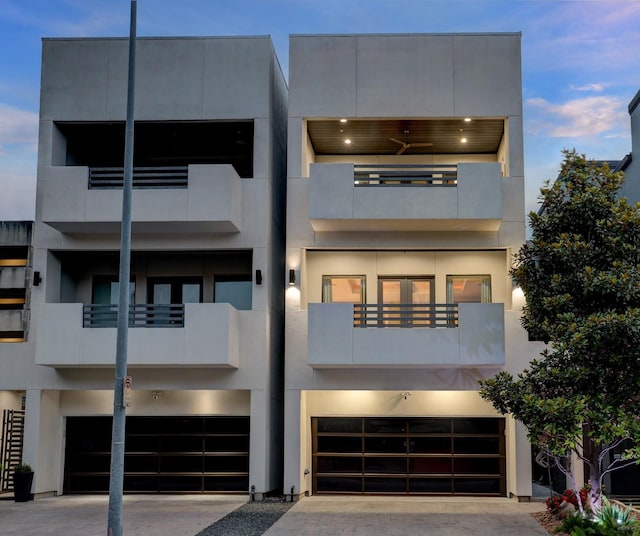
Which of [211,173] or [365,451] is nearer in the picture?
[211,173]

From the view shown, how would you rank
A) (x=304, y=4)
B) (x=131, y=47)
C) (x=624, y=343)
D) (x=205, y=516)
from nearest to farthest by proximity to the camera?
1. (x=131, y=47)
2. (x=624, y=343)
3. (x=205, y=516)
4. (x=304, y=4)

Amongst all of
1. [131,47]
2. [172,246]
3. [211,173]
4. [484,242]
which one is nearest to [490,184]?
[484,242]

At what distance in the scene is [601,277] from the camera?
14531mm

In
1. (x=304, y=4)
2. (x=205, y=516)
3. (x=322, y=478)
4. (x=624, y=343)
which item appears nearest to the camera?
(x=624, y=343)

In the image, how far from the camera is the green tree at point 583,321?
567 inches

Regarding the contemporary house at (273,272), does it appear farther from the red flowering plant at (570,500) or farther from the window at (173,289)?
the red flowering plant at (570,500)

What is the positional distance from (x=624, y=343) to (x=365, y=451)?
334 inches

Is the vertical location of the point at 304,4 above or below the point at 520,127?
above

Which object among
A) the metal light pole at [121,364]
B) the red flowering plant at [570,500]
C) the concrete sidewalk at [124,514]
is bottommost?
the concrete sidewalk at [124,514]

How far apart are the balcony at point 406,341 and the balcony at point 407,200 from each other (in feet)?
7.22

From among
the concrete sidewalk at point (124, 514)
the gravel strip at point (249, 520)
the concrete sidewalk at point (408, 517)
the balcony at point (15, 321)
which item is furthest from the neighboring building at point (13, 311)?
the concrete sidewalk at point (408, 517)

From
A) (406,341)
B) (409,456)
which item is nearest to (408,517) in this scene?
(409,456)

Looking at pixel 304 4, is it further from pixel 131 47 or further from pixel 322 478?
pixel 322 478

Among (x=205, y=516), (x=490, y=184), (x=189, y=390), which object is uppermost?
(x=490, y=184)
